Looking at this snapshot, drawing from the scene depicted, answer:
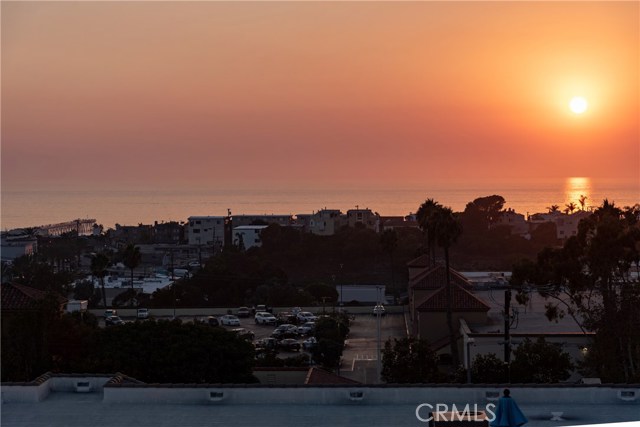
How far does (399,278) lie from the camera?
255 feet

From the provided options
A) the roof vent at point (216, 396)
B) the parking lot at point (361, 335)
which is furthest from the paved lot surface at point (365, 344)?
the roof vent at point (216, 396)

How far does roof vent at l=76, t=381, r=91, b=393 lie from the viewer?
1725 centimetres

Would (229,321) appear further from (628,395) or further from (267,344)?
(628,395)

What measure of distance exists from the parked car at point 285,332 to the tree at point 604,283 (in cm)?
1379

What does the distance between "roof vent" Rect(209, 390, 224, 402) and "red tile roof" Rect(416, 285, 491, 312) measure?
22.2 metres

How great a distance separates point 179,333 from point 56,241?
93044 millimetres

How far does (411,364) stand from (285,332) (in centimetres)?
1979

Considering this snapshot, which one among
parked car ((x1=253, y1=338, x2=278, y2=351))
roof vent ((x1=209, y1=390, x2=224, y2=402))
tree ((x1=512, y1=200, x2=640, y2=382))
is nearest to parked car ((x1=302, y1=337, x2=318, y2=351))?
parked car ((x1=253, y1=338, x2=278, y2=351))

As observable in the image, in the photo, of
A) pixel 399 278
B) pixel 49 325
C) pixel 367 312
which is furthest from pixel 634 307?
pixel 399 278

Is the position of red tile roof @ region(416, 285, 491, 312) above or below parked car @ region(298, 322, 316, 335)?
above

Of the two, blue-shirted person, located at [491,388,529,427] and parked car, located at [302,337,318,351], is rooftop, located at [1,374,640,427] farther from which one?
parked car, located at [302,337,318,351]

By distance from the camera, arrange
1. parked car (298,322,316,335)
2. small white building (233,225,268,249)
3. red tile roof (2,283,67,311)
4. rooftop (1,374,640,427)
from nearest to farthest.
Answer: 1. rooftop (1,374,640,427)
2. red tile roof (2,283,67,311)
3. parked car (298,322,316,335)
4. small white building (233,225,268,249)

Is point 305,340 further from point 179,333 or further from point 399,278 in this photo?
point 399,278

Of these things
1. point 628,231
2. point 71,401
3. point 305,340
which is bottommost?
point 305,340
